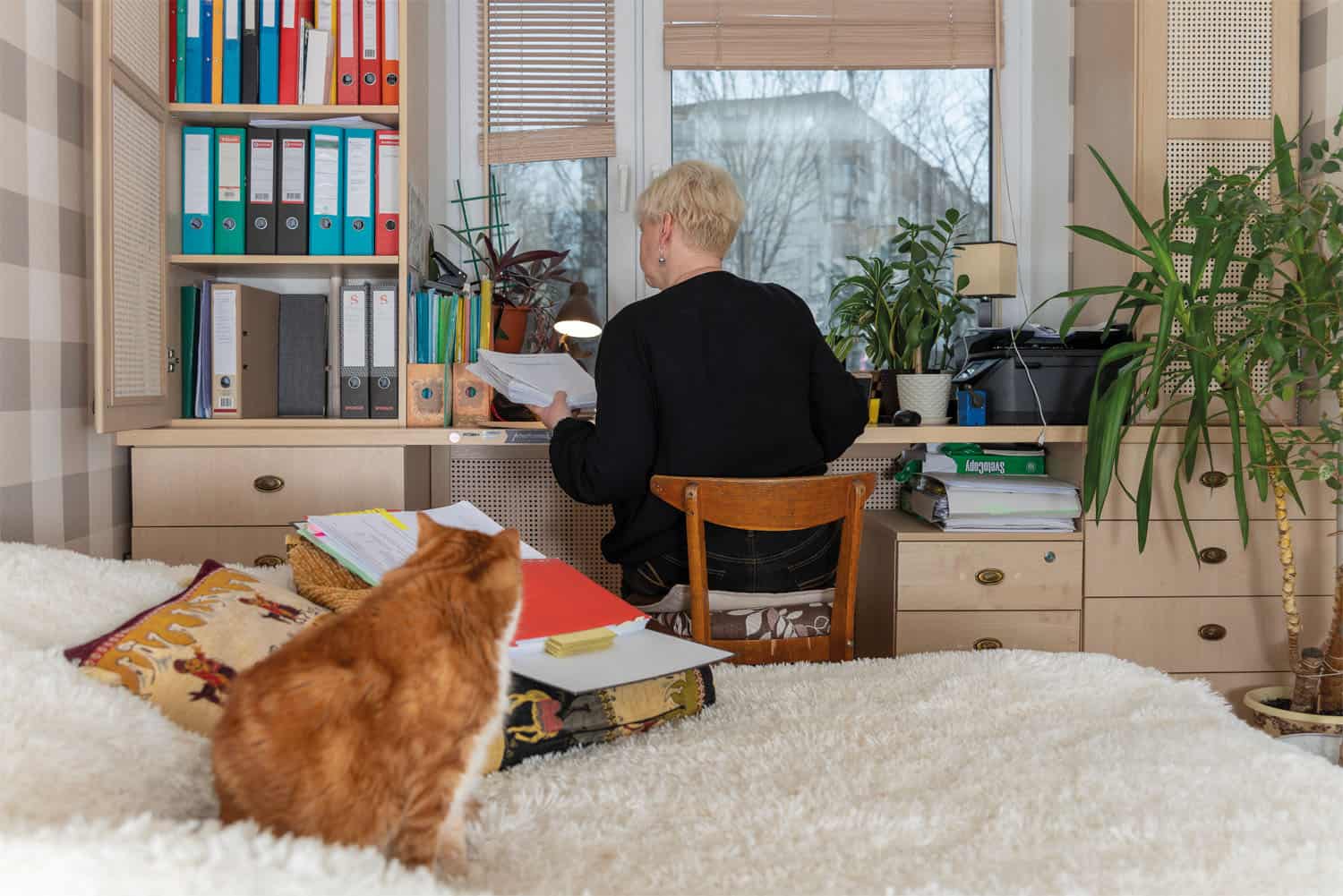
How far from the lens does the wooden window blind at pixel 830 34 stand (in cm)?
281

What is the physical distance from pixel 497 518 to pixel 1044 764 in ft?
6.66

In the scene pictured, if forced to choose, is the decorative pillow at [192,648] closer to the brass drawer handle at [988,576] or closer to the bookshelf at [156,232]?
the bookshelf at [156,232]

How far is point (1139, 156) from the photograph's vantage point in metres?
2.36

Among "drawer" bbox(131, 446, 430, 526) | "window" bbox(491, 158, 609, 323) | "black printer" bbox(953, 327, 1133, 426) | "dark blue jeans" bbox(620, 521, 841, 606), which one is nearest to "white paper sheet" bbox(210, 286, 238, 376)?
"drawer" bbox(131, 446, 430, 526)

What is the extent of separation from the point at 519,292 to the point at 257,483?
0.84 metres

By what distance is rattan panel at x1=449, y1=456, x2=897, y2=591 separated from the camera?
2.69 meters

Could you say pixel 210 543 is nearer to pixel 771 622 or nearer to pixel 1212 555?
pixel 771 622

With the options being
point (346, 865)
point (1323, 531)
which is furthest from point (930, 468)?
point (346, 865)

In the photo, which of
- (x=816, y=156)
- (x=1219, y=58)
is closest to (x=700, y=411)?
(x=816, y=156)

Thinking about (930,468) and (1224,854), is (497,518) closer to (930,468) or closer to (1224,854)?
(930,468)

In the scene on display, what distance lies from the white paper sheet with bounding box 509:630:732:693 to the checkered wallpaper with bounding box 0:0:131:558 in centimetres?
118

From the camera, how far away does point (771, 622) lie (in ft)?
5.77

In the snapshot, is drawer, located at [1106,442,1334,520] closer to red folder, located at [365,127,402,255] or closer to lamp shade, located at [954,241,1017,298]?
lamp shade, located at [954,241,1017,298]

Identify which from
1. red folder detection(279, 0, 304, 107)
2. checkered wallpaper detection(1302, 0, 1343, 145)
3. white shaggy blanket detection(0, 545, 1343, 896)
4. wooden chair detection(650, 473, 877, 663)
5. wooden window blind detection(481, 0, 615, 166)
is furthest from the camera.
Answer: wooden window blind detection(481, 0, 615, 166)
